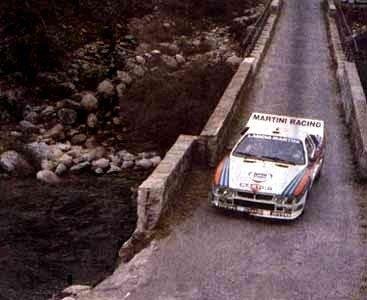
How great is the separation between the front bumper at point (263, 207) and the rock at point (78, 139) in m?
12.4

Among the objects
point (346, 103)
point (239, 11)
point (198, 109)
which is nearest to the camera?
point (346, 103)

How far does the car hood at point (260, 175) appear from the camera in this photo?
15695 mm

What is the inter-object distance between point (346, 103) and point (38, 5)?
1519 centimetres

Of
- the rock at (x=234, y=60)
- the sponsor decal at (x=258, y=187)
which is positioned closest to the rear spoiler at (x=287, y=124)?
the sponsor decal at (x=258, y=187)

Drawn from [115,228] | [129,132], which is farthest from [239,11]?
[115,228]

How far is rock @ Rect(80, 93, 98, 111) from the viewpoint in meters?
30.0

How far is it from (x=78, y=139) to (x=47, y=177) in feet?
12.8

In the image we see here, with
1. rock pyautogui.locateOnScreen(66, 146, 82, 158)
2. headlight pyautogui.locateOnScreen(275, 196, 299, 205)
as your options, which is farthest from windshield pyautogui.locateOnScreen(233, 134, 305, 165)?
rock pyautogui.locateOnScreen(66, 146, 82, 158)

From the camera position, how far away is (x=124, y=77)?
3272 cm

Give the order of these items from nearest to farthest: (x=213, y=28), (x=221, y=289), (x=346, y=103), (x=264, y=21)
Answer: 1. (x=221, y=289)
2. (x=346, y=103)
3. (x=264, y=21)
4. (x=213, y=28)

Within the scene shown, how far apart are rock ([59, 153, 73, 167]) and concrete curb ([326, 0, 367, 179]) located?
9.52 m

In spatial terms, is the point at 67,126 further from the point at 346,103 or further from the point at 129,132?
the point at 346,103

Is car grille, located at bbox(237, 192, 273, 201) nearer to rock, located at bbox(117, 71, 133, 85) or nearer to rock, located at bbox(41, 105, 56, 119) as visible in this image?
rock, located at bbox(41, 105, 56, 119)

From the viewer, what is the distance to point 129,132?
2861 centimetres
